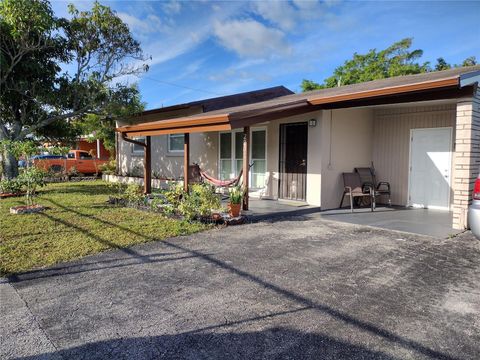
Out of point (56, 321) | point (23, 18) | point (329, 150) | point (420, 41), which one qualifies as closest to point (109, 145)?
point (23, 18)

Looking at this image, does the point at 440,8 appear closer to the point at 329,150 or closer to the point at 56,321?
the point at 329,150

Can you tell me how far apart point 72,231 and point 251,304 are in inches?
164

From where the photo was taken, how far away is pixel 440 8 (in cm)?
1055

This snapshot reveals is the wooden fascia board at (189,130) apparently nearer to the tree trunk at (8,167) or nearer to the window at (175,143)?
the window at (175,143)

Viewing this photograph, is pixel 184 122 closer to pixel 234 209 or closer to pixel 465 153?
pixel 234 209

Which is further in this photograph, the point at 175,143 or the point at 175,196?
the point at 175,143

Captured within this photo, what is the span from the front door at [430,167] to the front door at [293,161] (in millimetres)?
2841

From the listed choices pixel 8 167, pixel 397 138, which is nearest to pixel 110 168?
pixel 8 167

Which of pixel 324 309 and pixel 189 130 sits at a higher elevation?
pixel 189 130

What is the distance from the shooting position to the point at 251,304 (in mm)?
3184

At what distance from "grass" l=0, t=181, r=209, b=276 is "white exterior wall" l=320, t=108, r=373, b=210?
3522 millimetres

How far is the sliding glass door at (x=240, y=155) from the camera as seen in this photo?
33.0ft

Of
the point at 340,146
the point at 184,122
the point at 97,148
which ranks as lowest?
the point at 340,146

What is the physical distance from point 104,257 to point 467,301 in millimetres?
4248
